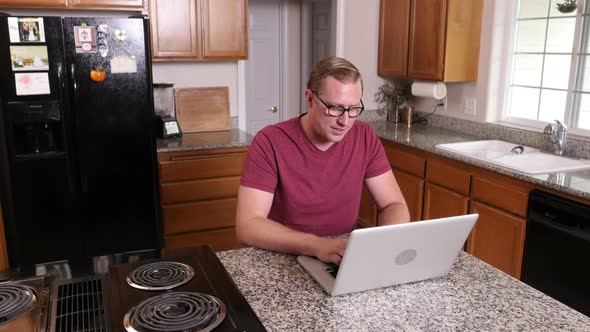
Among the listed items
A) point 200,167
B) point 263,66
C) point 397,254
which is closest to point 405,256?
point 397,254

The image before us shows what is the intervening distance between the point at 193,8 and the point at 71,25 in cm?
84

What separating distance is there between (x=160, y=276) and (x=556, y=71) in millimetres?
2977

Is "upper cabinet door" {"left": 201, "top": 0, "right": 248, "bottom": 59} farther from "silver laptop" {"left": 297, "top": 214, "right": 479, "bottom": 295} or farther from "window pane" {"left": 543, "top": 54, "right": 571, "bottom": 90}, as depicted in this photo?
"silver laptop" {"left": 297, "top": 214, "right": 479, "bottom": 295}

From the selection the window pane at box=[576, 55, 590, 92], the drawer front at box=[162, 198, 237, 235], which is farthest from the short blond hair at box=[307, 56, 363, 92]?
the window pane at box=[576, 55, 590, 92]

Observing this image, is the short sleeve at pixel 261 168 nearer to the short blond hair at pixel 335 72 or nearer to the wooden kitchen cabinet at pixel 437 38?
the short blond hair at pixel 335 72

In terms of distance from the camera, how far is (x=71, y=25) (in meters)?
2.94

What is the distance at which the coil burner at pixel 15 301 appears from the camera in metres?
0.97

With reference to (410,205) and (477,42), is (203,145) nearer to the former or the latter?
(410,205)

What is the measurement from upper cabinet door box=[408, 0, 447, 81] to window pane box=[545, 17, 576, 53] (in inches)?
26.5

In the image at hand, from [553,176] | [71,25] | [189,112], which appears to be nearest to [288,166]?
[553,176]

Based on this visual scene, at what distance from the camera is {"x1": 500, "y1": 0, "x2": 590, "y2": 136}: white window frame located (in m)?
2.98

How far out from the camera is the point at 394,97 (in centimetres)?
432

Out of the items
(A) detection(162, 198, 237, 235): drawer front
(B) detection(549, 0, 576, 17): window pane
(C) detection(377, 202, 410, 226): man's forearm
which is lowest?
(A) detection(162, 198, 237, 235): drawer front

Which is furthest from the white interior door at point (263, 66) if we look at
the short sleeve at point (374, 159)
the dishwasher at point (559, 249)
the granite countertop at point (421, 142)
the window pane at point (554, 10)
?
the short sleeve at point (374, 159)
